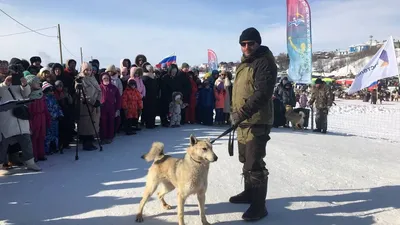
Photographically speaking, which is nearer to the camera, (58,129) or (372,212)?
(372,212)

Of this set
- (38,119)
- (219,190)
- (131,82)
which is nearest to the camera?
(219,190)

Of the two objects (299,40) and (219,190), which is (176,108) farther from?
(299,40)

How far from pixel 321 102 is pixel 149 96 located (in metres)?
5.94

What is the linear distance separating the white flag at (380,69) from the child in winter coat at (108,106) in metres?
8.50

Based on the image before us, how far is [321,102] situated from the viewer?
11.0 meters

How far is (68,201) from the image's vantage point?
4.41 m

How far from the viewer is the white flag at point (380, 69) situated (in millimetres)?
11508

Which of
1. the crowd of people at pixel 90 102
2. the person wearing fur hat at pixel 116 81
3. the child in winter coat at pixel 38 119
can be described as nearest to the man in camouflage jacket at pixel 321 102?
the crowd of people at pixel 90 102

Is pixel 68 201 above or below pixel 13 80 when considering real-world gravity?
below

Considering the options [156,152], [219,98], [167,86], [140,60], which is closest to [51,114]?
[156,152]

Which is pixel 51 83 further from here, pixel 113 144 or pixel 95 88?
pixel 113 144

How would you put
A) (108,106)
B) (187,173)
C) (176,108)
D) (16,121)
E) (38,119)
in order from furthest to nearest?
(176,108) < (108,106) < (38,119) < (16,121) < (187,173)

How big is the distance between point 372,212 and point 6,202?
195 inches

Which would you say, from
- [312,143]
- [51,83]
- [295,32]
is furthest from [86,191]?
[295,32]
